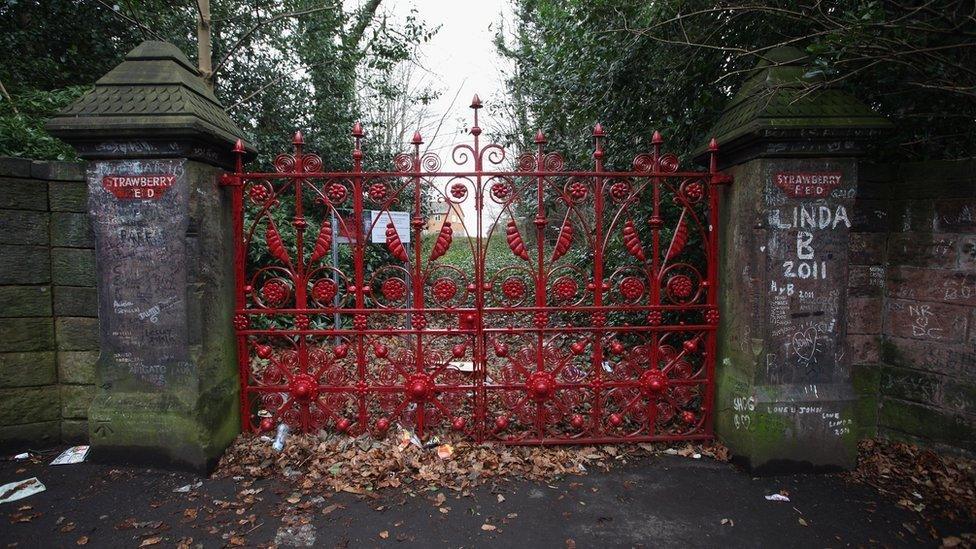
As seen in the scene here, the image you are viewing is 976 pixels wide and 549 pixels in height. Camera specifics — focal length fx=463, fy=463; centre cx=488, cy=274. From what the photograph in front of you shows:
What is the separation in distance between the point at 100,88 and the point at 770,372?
16.9ft

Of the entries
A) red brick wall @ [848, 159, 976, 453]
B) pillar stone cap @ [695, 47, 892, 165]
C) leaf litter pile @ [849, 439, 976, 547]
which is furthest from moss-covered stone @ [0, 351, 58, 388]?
red brick wall @ [848, 159, 976, 453]

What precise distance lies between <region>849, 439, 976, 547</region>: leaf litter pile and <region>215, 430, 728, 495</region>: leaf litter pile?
3.22ft

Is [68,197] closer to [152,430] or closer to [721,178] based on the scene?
[152,430]

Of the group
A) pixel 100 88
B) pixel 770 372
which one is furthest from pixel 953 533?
pixel 100 88

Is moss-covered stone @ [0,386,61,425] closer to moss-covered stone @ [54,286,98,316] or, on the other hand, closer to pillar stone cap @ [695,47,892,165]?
moss-covered stone @ [54,286,98,316]

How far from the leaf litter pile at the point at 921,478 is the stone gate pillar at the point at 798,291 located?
185mm

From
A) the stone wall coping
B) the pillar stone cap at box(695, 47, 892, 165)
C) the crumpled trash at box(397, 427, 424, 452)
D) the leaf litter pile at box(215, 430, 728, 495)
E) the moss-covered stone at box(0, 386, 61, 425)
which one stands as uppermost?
the pillar stone cap at box(695, 47, 892, 165)

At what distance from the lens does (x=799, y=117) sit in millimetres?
3189

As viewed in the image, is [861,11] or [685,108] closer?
[861,11]

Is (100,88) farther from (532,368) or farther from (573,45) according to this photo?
(573,45)

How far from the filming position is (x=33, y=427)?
350 centimetres

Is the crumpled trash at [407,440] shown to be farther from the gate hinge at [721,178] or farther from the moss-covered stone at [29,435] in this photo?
the gate hinge at [721,178]

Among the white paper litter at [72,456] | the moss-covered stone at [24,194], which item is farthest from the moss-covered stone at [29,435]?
Answer: the moss-covered stone at [24,194]

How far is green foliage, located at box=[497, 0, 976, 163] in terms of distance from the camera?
2.96 m
